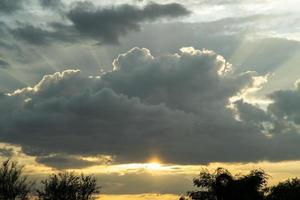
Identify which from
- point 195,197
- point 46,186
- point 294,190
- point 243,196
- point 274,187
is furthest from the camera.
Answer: point 46,186

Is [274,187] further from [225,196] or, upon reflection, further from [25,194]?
[25,194]

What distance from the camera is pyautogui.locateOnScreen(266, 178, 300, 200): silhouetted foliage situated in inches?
3305

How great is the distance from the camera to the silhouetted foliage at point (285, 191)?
83938 millimetres

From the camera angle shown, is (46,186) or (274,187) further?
(46,186)

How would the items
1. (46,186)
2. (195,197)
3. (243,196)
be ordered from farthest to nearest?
(46,186) → (195,197) → (243,196)

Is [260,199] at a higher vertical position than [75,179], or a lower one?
lower

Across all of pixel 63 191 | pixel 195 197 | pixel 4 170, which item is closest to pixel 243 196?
pixel 195 197

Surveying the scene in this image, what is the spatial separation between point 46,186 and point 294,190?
50.8 m

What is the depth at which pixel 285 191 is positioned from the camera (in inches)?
3533

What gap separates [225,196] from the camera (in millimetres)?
75188

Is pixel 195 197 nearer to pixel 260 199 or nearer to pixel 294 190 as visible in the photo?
pixel 260 199

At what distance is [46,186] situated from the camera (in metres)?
114

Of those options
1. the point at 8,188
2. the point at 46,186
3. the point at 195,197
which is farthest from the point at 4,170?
the point at 195,197

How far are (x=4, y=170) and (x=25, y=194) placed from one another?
7.93m
